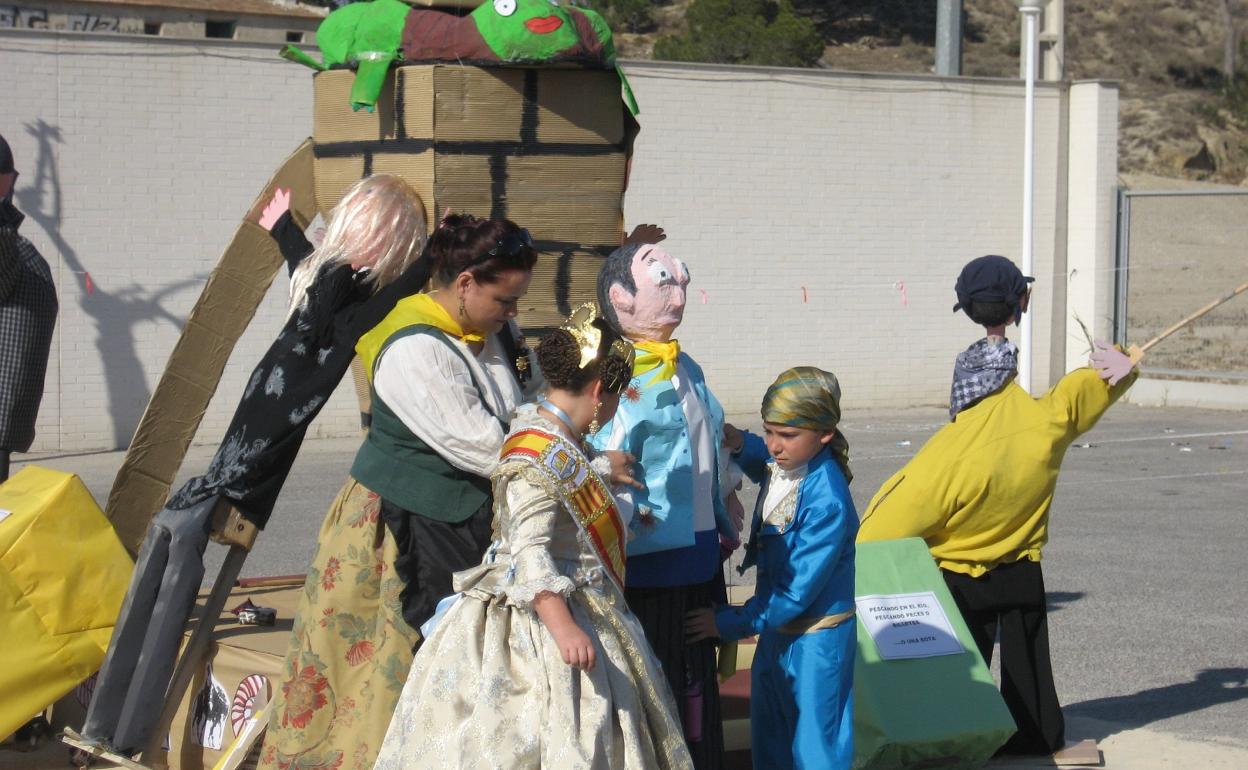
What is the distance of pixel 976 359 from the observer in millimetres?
4781

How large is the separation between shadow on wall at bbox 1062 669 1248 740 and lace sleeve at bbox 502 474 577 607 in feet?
9.17

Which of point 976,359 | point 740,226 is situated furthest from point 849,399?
point 976,359

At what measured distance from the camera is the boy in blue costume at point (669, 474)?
3.59 meters

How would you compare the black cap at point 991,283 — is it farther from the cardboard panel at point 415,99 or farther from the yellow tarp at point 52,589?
the yellow tarp at point 52,589

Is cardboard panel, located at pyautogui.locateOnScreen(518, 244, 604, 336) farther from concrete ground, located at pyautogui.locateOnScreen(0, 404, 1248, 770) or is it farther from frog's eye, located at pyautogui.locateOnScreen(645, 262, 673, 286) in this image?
concrete ground, located at pyautogui.locateOnScreen(0, 404, 1248, 770)

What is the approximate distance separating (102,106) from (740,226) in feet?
20.5

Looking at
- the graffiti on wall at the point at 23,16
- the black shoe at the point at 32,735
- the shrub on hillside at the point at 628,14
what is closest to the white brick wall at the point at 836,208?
the black shoe at the point at 32,735

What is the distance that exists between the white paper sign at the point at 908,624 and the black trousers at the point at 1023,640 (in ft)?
0.63

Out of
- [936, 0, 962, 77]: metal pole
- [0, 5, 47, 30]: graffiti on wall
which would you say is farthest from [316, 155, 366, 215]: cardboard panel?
[0, 5, 47, 30]: graffiti on wall

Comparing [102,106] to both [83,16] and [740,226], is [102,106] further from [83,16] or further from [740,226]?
[83,16]

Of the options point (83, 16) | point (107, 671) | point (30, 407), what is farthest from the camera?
point (83, 16)

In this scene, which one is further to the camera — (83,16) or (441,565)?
(83,16)

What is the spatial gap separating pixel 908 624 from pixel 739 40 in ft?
89.4

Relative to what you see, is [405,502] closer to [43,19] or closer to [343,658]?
[343,658]
